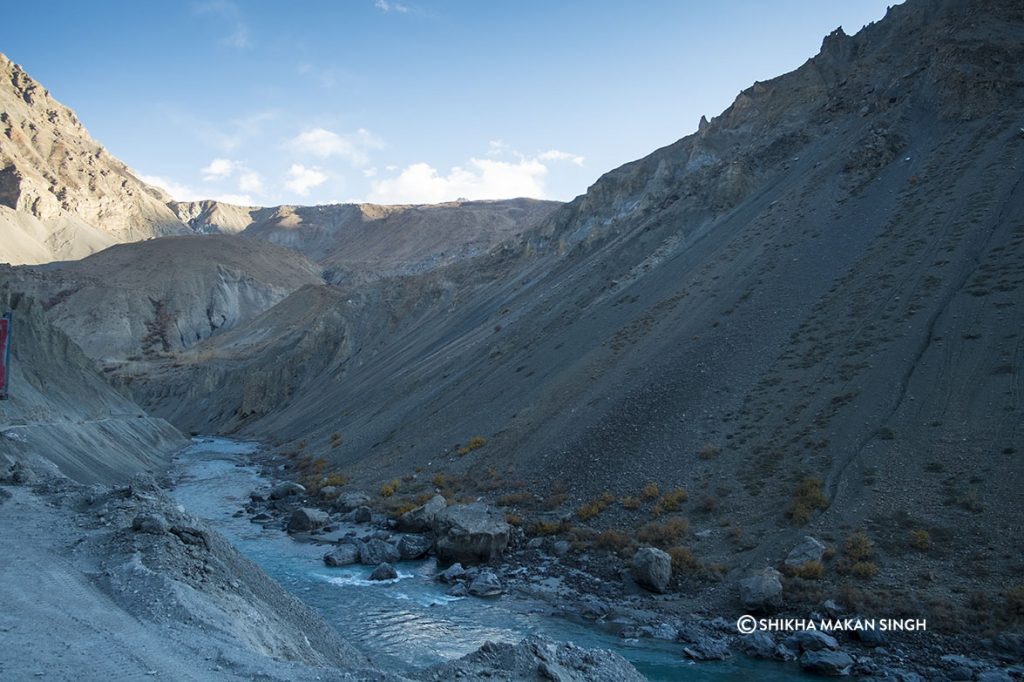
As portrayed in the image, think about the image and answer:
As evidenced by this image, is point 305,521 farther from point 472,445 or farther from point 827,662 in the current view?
point 827,662

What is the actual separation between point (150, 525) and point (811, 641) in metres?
13.1

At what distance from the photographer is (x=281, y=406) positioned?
61.8m

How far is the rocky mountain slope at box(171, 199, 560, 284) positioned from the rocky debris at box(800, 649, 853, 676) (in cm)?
9638

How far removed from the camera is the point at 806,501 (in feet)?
56.5

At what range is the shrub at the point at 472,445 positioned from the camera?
91.5 ft

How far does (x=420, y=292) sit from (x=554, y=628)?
2234 inches

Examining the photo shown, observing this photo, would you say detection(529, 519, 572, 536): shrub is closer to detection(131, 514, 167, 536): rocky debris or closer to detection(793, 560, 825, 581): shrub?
detection(793, 560, 825, 581): shrub

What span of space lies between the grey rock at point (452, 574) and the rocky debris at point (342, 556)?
3148 millimetres

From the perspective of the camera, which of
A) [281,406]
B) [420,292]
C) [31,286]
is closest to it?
[281,406]

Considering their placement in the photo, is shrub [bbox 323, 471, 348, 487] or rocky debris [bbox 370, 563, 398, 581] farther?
shrub [bbox 323, 471, 348, 487]

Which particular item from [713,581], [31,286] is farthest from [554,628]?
[31,286]

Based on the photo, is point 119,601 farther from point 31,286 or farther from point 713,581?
point 31,286

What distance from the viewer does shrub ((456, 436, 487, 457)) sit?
2788cm

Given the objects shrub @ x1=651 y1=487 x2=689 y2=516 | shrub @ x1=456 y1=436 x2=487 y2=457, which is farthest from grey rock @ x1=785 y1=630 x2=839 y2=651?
shrub @ x1=456 y1=436 x2=487 y2=457
